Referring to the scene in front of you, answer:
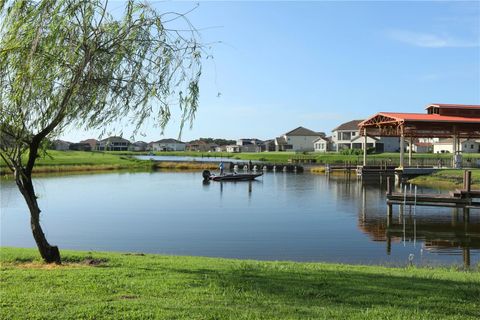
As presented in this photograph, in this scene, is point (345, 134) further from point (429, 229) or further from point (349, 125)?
point (429, 229)

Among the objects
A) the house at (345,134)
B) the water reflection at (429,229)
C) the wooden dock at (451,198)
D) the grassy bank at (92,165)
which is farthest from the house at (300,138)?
the wooden dock at (451,198)

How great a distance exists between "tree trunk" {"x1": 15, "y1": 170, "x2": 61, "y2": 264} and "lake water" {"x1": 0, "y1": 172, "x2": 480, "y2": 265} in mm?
6402

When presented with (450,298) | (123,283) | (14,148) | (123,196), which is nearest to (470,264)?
(450,298)

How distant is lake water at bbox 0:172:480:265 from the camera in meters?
17.0

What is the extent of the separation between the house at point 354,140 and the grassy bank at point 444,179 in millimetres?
50107

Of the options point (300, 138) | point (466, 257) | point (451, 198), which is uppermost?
point (300, 138)

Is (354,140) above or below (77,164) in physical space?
above

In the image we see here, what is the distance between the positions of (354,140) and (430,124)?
172 ft

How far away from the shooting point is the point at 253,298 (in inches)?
280

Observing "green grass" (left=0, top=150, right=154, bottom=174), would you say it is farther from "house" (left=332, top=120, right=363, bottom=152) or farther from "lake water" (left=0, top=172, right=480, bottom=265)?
"house" (left=332, top=120, right=363, bottom=152)

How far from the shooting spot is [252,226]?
889 inches

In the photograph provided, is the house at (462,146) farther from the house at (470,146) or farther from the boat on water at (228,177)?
the boat on water at (228,177)

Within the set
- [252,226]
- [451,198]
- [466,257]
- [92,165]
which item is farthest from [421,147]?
[466,257]

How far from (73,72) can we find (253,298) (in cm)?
543
